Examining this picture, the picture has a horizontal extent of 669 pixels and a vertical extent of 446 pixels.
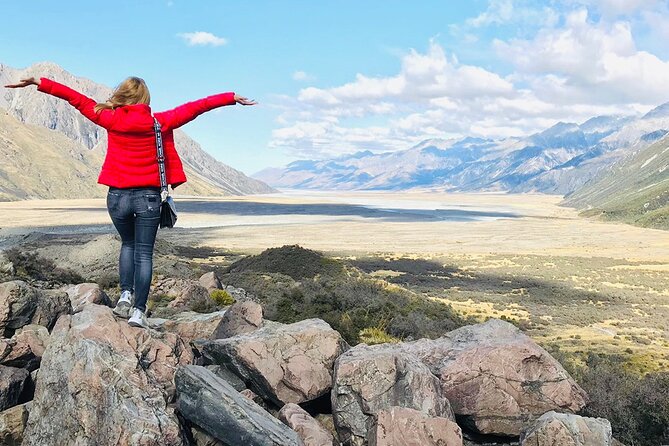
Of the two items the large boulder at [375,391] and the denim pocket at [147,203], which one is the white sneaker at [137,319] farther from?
the large boulder at [375,391]

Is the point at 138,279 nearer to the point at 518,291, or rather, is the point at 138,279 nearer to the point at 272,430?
the point at 272,430

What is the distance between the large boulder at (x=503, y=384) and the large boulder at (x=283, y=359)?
1726 millimetres

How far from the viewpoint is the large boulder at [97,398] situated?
5.66 meters

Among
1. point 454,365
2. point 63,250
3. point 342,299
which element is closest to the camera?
point 454,365

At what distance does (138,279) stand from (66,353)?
1.25m

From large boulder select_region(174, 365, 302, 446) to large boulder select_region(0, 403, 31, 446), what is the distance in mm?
2084

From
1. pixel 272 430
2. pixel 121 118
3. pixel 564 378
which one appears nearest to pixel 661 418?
pixel 564 378

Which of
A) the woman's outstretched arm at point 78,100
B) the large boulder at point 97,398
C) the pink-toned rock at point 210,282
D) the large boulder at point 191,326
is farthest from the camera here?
the pink-toned rock at point 210,282

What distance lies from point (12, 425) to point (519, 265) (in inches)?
2849

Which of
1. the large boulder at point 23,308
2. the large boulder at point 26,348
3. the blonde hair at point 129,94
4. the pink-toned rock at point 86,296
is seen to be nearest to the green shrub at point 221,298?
the pink-toned rock at point 86,296

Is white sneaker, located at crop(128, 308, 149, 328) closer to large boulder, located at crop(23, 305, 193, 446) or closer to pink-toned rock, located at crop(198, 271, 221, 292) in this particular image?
large boulder, located at crop(23, 305, 193, 446)

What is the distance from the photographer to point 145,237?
6.88 m

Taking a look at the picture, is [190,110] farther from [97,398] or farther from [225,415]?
[225,415]

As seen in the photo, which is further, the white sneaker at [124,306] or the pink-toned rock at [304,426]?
the white sneaker at [124,306]
